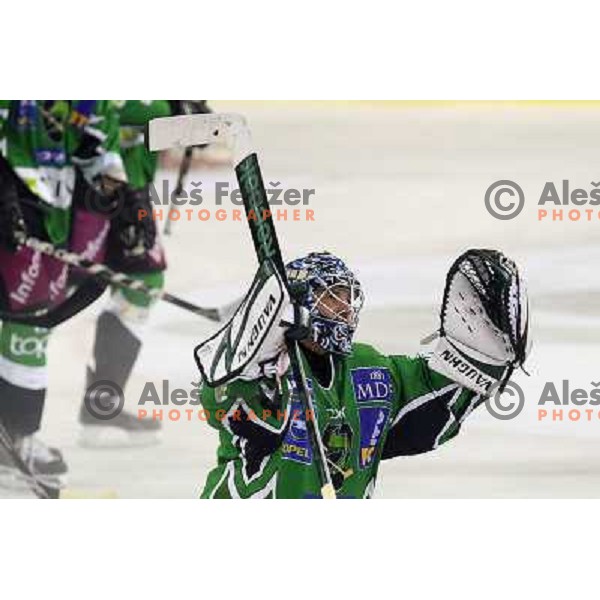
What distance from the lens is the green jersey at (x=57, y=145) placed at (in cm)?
514

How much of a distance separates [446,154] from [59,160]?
38.2 inches

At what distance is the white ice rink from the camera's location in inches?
203

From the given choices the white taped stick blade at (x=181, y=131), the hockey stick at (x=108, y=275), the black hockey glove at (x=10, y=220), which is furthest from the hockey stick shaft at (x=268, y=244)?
the black hockey glove at (x=10, y=220)

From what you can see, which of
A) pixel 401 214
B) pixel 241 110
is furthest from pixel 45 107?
pixel 401 214

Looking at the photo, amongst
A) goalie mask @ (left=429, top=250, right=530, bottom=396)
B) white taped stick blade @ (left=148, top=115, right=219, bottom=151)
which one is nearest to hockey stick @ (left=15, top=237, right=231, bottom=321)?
white taped stick blade @ (left=148, top=115, right=219, bottom=151)

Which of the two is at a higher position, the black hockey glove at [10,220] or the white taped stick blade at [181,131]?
the white taped stick blade at [181,131]

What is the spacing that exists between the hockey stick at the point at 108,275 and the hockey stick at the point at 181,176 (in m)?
0.15

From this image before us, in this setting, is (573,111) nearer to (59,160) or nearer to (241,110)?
(241,110)

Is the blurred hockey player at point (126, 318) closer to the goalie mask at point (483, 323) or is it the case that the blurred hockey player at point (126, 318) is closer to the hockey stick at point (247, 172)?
the hockey stick at point (247, 172)

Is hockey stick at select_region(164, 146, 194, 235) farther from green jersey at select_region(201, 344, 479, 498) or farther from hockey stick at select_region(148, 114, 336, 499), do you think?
green jersey at select_region(201, 344, 479, 498)

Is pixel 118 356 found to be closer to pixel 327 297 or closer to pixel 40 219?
pixel 40 219

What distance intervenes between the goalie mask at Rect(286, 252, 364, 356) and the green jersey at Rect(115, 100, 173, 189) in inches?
18.2

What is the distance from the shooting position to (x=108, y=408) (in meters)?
5.28

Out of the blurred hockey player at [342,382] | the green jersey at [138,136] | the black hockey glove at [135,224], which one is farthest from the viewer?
the black hockey glove at [135,224]
